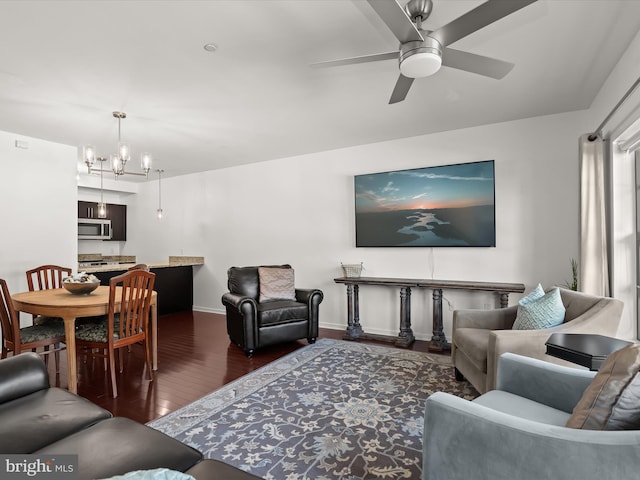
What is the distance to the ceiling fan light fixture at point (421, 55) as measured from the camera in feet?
6.04

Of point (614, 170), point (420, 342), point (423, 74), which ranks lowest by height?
point (420, 342)

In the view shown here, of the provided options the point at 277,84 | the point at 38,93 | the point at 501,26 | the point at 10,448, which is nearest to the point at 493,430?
the point at 10,448

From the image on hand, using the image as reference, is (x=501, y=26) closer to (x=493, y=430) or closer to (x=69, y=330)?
(x=493, y=430)

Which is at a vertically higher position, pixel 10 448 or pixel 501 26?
pixel 501 26

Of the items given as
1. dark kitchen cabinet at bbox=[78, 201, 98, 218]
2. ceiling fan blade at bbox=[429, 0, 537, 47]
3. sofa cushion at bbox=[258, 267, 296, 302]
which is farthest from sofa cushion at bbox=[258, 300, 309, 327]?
dark kitchen cabinet at bbox=[78, 201, 98, 218]

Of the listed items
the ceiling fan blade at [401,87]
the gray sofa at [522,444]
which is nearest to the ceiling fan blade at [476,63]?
the ceiling fan blade at [401,87]

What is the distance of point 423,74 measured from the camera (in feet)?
6.70

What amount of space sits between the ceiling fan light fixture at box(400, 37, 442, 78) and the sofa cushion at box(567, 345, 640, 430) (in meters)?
1.58

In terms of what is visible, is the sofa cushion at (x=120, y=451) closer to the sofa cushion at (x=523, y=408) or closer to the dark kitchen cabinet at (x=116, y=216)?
the sofa cushion at (x=523, y=408)

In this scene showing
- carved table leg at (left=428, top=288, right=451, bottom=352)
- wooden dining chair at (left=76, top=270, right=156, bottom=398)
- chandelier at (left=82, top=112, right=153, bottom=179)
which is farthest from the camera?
carved table leg at (left=428, top=288, right=451, bottom=352)

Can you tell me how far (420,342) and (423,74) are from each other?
324 cm

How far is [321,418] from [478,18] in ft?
8.23

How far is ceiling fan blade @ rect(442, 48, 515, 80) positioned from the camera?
1.95 m

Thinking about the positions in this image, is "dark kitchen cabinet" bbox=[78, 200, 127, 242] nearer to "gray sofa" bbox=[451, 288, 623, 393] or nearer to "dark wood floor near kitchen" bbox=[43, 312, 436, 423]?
"dark wood floor near kitchen" bbox=[43, 312, 436, 423]
